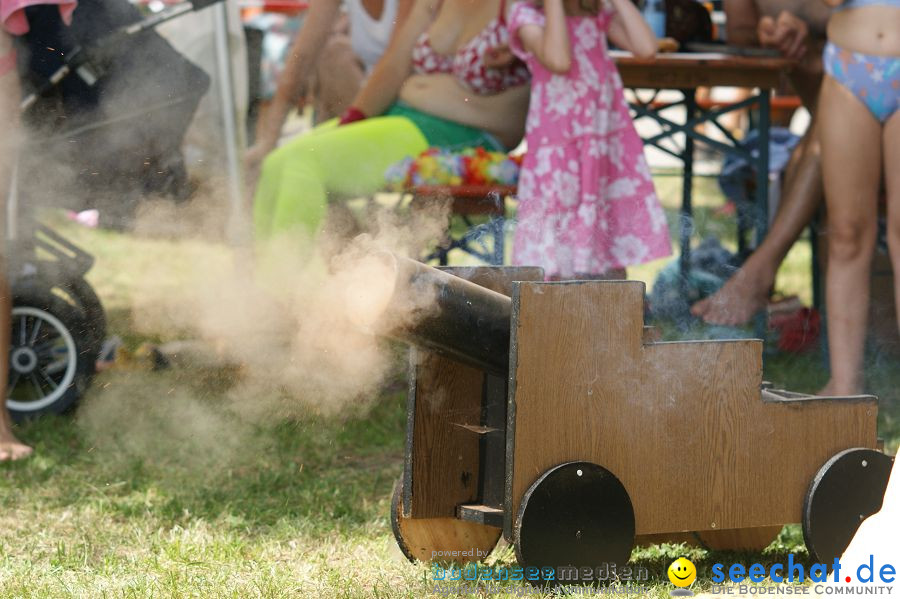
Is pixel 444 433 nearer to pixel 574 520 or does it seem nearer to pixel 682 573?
pixel 574 520

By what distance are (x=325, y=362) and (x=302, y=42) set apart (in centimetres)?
207

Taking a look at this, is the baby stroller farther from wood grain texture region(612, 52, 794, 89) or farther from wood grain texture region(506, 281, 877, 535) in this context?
wood grain texture region(506, 281, 877, 535)

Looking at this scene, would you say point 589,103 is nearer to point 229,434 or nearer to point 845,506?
point 229,434

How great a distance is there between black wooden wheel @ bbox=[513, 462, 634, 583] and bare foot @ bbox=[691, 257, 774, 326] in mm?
2351

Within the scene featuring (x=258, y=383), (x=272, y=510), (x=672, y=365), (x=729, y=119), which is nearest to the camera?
(x=672, y=365)

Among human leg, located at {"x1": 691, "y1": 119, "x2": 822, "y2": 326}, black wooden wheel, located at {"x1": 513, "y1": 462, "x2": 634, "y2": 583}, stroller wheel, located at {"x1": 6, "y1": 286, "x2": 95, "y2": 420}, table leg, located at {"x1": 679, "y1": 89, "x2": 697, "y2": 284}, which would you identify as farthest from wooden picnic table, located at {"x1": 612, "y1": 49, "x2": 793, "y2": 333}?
black wooden wheel, located at {"x1": 513, "y1": 462, "x2": 634, "y2": 583}

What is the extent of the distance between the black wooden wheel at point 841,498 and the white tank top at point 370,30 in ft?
9.71

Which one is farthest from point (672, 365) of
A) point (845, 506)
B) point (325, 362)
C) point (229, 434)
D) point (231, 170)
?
point (231, 170)

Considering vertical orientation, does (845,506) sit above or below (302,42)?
below

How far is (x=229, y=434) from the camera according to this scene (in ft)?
12.4

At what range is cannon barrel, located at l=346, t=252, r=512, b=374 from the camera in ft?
7.89

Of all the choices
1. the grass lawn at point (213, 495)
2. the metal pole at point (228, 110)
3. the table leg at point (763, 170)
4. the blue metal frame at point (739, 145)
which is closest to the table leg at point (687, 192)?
the blue metal frame at point (739, 145)

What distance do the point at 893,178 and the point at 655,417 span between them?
1.70 m

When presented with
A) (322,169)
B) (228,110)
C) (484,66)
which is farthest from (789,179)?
Result: (228,110)
